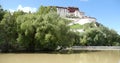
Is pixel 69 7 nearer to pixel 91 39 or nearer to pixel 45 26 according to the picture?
pixel 91 39


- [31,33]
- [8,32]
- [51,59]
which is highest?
[8,32]

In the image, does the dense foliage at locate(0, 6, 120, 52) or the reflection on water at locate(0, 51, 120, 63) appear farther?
the dense foliage at locate(0, 6, 120, 52)

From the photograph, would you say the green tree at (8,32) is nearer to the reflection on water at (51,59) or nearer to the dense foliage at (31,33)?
the dense foliage at (31,33)

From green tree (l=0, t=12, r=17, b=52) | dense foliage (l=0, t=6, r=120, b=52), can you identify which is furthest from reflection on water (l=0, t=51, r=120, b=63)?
green tree (l=0, t=12, r=17, b=52)

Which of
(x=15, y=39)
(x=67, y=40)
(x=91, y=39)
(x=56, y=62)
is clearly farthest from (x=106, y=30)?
(x=56, y=62)

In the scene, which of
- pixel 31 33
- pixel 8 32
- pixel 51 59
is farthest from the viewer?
pixel 31 33

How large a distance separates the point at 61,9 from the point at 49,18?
66.3m

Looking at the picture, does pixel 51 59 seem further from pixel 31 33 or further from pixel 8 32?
pixel 8 32

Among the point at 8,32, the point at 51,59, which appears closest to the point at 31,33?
the point at 8,32

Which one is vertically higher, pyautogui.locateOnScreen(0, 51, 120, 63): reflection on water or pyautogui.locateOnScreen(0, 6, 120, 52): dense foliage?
pyautogui.locateOnScreen(0, 6, 120, 52): dense foliage

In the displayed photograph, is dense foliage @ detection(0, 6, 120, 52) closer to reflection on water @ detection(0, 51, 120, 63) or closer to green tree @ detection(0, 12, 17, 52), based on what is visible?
green tree @ detection(0, 12, 17, 52)

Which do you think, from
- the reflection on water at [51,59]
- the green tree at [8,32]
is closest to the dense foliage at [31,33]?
the green tree at [8,32]

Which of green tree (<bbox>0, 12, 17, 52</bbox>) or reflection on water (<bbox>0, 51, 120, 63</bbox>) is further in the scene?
green tree (<bbox>0, 12, 17, 52</bbox>)

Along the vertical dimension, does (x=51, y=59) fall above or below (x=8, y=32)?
below
